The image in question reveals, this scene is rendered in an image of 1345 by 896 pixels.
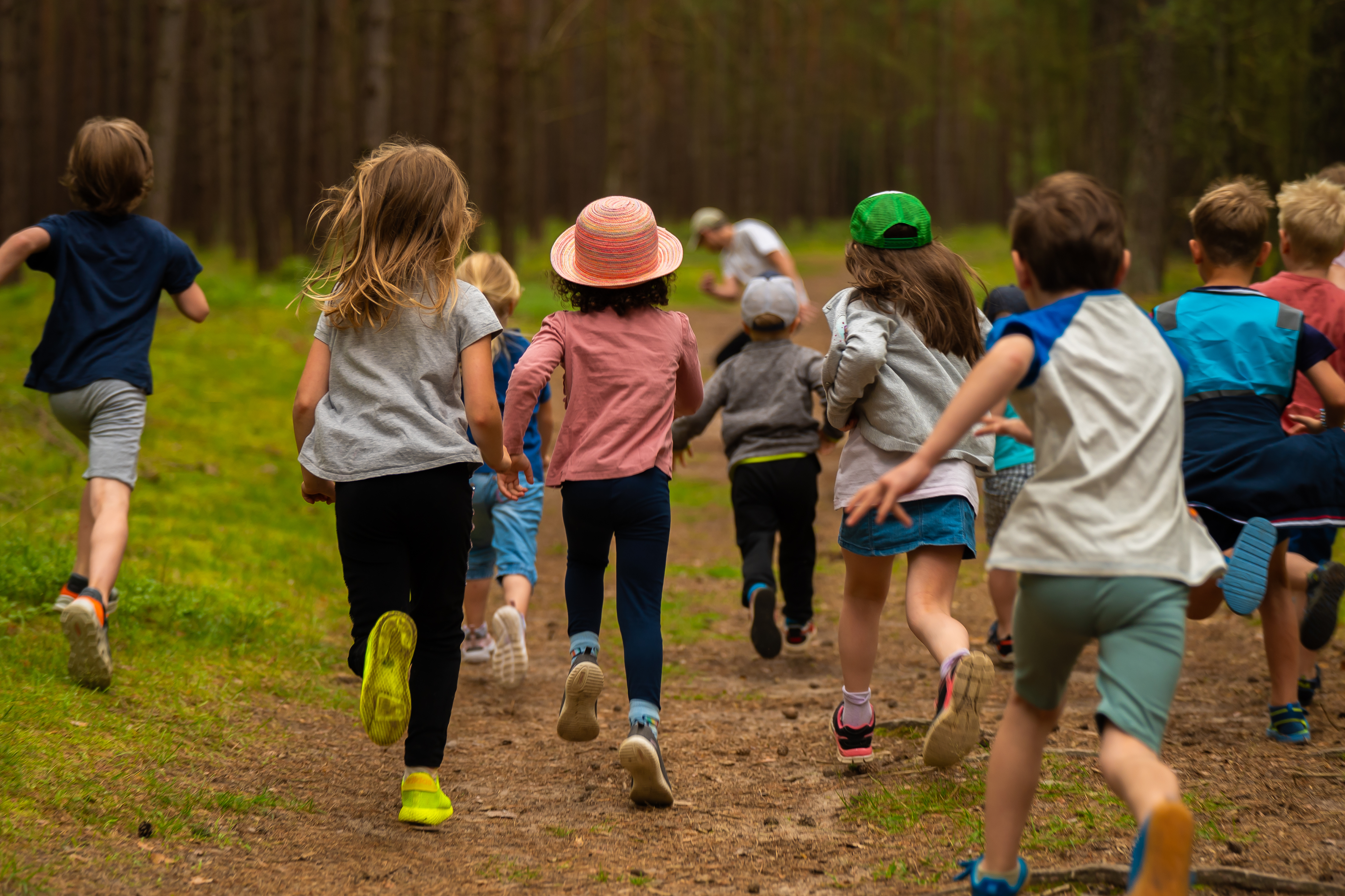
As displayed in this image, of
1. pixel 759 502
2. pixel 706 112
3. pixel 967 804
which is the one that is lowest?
pixel 967 804

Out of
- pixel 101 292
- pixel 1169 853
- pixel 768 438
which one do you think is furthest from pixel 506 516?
pixel 1169 853

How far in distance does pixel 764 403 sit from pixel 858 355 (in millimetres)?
1959

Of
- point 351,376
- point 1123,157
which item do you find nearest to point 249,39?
point 1123,157

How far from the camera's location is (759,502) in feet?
20.4

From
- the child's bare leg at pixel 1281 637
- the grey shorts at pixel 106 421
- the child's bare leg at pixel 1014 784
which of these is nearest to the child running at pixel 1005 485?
the child's bare leg at pixel 1281 637

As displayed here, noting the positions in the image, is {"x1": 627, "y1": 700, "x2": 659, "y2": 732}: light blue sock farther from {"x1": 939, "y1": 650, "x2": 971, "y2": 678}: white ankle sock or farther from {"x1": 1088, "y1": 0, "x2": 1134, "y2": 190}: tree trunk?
{"x1": 1088, "y1": 0, "x2": 1134, "y2": 190}: tree trunk

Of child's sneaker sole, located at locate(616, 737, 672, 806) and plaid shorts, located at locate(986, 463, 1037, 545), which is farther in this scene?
plaid shorts, located at locate(986, 463, 1037, 545)

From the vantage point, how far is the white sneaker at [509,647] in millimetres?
5500

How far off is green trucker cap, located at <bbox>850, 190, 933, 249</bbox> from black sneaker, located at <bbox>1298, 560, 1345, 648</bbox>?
6.43 ft

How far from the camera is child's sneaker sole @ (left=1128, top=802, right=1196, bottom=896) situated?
2381mm

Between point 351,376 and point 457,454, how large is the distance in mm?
421

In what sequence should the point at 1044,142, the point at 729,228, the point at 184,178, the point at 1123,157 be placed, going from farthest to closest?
the point at 1044,142
the point at 184,178
the point at 1123,157
the point at 729,228

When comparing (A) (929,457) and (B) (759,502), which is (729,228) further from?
(A) (929,457)

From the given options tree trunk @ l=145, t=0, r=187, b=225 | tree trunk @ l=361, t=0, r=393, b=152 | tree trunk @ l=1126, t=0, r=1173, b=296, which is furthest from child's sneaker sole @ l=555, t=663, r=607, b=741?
tree trunk @ l=145, t=0, r=187, b=225
